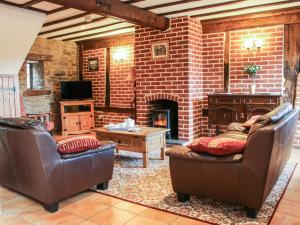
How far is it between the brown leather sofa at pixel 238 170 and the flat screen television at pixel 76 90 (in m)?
5.17

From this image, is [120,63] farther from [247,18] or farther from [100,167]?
[100,167]

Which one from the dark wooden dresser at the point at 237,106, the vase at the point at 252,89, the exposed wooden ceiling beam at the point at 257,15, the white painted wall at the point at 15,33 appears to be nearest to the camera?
the white painted wall at the point at 15,33

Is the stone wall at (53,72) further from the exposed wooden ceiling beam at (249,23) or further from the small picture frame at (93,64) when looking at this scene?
the exposed wooden ceiling beam at (249,23)

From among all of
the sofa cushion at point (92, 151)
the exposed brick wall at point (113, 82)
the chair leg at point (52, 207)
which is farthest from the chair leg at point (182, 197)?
the exposed brick wall at point (113, 82)

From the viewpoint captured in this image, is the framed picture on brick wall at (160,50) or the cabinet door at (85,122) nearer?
the framed picture on brick wall at (160,50)

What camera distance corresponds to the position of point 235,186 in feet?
8.43

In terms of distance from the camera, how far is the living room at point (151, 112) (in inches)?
105

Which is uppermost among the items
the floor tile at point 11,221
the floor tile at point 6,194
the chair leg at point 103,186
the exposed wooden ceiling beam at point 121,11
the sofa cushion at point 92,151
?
the exposed wooden ceiling beam at point 121,11

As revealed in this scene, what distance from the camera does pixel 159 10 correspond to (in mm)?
5168

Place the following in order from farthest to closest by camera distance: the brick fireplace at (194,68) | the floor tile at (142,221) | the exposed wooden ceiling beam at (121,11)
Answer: the brick fireplace at (194,68) < the exposed wooden ceiling beam at (121,11) < the floor tile at (142,221)

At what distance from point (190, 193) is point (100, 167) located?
3.38ft

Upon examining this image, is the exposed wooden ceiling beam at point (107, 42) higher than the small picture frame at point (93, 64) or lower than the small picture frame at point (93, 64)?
higher

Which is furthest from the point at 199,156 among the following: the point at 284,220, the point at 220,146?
the point at 284,220

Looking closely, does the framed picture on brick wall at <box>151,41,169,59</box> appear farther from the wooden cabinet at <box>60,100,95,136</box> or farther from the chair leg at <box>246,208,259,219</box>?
the chair leg at <box>246,208,259,219</box>
